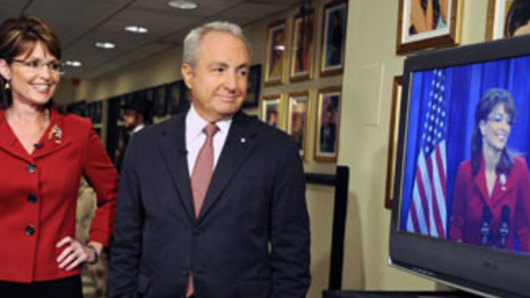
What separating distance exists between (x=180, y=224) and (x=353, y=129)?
4.13 feet

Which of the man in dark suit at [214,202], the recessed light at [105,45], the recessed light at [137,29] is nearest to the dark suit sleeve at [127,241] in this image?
the man in dark suit at [214,202]

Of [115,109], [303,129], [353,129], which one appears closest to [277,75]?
[303,129]

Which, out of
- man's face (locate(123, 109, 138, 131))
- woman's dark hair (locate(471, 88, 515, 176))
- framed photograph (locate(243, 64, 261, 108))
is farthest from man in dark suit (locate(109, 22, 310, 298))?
man's face (locate(123, 109, 138, 131))

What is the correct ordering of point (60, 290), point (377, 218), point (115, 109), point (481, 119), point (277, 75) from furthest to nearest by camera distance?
point (115, 109) < point (277, 75) < point (377, 218) < point (60, 290) < point (481, 119)

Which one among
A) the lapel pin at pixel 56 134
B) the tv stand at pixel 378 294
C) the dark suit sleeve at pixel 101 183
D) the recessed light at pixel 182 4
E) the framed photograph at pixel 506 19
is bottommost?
the tv stand at pixel 378 294

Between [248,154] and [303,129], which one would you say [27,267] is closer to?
[248,154]

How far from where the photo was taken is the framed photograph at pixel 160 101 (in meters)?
9.09

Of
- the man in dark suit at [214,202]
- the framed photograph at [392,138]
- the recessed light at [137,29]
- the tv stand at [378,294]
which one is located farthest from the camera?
the recessed light at [137,29]

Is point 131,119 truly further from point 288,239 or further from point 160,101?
point 288,239

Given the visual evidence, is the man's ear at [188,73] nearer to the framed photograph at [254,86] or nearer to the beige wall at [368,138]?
the beige wall at [368,138]

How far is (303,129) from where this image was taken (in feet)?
18.6

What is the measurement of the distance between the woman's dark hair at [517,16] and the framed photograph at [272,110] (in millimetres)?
3720

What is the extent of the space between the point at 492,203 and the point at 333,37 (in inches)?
141

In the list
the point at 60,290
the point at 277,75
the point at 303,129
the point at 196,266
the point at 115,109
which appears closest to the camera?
the point at 196,266
